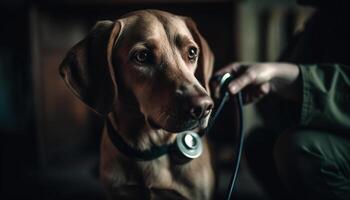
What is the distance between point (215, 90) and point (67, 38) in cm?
168

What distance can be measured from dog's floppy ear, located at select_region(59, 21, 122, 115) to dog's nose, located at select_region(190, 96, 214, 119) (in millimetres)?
253

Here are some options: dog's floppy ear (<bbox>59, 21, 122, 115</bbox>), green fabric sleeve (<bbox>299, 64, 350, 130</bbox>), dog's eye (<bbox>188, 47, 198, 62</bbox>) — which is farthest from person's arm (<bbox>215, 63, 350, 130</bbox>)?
dog's floppy ear (<bbox>59, 21, 122, 115</bbox>)

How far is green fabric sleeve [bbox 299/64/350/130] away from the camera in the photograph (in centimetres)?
120

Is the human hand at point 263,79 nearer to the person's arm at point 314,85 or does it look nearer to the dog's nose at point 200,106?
the person's arm at point 314,85

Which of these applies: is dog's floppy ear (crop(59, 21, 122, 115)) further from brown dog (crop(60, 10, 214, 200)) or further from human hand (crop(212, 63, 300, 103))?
human hand (crop(212, 63, 300, 103))

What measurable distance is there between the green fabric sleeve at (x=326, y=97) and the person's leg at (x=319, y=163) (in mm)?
48

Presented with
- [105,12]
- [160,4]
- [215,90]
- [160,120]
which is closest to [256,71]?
[215,90]

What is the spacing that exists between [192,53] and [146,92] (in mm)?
195

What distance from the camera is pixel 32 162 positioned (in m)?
2.45

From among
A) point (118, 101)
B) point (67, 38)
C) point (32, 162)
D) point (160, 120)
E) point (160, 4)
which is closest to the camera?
point (160, 120)

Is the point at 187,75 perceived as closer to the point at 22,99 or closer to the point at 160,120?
the point at 160,120

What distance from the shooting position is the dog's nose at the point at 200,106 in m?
0.92

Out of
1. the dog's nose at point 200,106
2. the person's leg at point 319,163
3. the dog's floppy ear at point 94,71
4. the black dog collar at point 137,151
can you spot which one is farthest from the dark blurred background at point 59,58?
the dog's nose at point 200,106

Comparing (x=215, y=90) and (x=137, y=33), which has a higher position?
(x=137, y=33)
